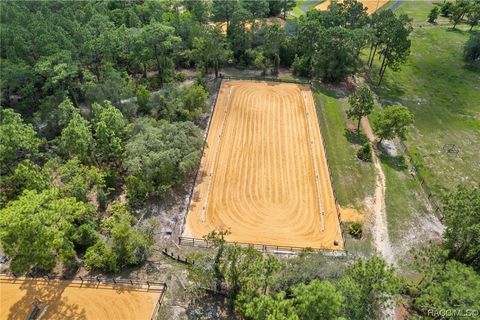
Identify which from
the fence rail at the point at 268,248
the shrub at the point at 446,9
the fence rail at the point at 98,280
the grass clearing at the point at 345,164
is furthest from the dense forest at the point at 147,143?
the shrub at the point at 446,9

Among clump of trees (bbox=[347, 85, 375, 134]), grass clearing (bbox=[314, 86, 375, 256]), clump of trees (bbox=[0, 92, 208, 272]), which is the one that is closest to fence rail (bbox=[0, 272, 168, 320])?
clump of trees (bbox=[0, 92, 208, 272])

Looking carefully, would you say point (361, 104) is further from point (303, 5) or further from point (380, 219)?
point (303, 5)

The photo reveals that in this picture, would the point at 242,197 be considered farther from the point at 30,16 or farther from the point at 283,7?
the point at 283,7

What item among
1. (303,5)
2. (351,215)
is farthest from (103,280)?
(303,5)

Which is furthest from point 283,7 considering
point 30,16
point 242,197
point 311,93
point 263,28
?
point 242,197

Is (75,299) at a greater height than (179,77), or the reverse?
(179,77)
